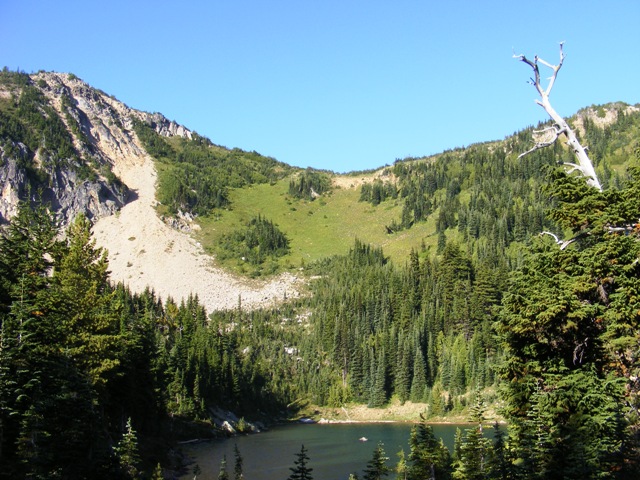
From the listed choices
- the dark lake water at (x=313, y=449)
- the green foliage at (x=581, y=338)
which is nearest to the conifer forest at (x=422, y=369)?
the green foliage at (x=581, y=338)

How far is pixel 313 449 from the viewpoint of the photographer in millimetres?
74812

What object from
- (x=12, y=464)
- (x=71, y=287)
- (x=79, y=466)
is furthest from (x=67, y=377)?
(x=71, y=287)

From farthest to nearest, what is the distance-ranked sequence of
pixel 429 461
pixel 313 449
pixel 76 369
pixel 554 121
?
pixel 313 449 → pixel 429 461 → pixel 76 369 → pixel 554 121

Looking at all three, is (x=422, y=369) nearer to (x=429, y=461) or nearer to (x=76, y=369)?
(x=429, y=461)

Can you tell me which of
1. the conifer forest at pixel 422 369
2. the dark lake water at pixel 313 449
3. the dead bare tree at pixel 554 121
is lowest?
the dark lake water at pixel 313 449

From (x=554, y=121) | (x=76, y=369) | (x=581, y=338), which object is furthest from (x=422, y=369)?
(x=554, y=121)

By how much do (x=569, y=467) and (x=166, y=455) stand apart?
5126 centimetres

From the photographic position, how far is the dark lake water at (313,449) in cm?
5744

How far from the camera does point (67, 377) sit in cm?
3170

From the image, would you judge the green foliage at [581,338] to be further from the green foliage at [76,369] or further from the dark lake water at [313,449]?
the dark lake water at [313,449]

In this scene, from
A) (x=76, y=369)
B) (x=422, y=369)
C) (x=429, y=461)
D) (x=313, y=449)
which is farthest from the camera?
(x=422, y=369)

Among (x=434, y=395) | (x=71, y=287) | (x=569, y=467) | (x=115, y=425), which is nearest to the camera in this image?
(x=569, y=467)

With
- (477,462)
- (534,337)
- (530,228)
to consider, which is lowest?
(477,462)

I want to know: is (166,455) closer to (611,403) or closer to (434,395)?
(611,403)
